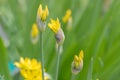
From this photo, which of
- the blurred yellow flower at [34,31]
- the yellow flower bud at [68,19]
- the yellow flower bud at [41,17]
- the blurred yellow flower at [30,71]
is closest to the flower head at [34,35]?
the blurred yellow flower at [34,31]

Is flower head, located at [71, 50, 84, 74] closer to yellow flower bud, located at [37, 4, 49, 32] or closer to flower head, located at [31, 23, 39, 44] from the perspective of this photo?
yellow flower bud, located at [37, 4, 49, 32]

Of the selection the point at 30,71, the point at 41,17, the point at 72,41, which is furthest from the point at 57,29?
the point at 72,41

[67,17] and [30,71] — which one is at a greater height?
[67,17]

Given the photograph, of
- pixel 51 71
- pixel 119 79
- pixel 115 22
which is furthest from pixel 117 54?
pixel 115 22

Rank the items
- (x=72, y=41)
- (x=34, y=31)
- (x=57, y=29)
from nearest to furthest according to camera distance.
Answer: (x=57, y=29), (x=34, y=31), (x=72, y=41)

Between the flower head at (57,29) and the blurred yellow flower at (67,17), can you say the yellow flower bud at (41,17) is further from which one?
the blurred yellow flower at (67,17)

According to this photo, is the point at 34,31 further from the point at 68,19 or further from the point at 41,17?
the point at 41,17

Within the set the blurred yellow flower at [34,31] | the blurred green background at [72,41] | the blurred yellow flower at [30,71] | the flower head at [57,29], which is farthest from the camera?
the blurred yellow flower at [34,31]

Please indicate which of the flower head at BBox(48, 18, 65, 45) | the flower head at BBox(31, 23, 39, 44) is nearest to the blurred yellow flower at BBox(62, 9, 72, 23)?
the flower head at BBox(31, 23, 39, 44)

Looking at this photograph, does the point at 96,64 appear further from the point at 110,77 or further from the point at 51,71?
the point at 51,71
